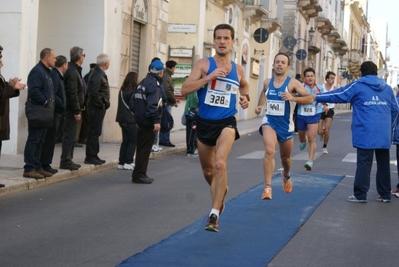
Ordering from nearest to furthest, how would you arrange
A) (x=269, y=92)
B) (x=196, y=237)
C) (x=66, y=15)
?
(x=196, y=237), (x=269, y=92), (x=66, y=15)

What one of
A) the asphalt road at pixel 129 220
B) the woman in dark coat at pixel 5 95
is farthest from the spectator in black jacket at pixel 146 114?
the woman in dark coat at pixel 5 95

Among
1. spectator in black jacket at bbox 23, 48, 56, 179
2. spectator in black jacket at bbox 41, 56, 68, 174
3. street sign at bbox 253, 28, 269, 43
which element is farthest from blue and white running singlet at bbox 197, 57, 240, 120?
street sign at bbox 253, 28, 269, 43

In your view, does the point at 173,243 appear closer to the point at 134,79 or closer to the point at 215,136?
the point at 215,136

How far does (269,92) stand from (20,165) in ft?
15.7

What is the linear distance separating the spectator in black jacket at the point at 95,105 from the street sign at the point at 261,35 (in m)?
23.3

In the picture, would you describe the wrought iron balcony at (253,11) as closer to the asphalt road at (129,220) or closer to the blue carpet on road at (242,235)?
the asphalt road at (129,220)

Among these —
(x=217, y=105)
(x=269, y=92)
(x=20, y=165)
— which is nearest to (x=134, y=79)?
(x=20, y=165)

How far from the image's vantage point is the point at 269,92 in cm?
1166

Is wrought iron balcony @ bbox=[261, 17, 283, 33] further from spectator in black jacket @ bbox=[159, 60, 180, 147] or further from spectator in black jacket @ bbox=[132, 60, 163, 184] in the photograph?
spectator in black jacket @ bbox=[132, 60, 163, 184]

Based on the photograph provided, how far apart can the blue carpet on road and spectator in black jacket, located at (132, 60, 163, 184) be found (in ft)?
6.39

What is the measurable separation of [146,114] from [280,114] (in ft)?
8.64

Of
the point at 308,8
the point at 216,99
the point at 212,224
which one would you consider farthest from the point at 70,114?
the point at 308,8

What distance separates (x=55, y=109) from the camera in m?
13.3

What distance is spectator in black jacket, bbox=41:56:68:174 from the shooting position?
42.9 feet
